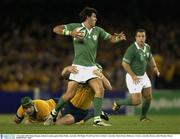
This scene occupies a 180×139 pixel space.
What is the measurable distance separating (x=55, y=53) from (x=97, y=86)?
49.6 feet

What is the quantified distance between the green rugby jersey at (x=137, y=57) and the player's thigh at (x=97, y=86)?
2.46 metres

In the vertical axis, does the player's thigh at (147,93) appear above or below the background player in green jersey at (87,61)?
below

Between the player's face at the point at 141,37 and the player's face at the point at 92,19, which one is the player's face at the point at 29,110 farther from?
the player's face at the point at 141,37

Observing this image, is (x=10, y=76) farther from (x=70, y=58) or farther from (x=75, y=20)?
(x=75, y=20)

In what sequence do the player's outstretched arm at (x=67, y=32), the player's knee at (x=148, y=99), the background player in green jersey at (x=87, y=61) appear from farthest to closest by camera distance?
the player's knee at (x=148, y=99) → the background player in green jersey at (x=87, y=61) → the player's outstretched arm at (x=67, y=32)

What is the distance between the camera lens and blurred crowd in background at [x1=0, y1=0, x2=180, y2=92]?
1044 inches

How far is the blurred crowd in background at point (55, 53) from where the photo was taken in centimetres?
2652

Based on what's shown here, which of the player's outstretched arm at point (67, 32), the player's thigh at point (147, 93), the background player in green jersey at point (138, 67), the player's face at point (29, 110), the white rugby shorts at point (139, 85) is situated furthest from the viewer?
the player's thigh at point (147, 93)

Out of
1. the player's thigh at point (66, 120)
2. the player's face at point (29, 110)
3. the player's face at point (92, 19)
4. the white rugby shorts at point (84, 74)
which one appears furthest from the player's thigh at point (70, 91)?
the player's face at point (92, 19)

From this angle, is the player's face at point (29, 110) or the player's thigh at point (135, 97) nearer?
the player's face at point (29, 110)

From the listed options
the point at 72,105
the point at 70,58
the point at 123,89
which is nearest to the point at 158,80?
the point at 123,89

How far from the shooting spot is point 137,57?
1614cm

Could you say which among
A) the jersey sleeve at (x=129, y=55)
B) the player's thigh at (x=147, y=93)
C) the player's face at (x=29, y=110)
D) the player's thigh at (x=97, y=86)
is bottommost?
the player's face at (x=29, y=110)

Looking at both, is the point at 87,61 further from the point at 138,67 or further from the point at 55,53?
the point at 55,53
